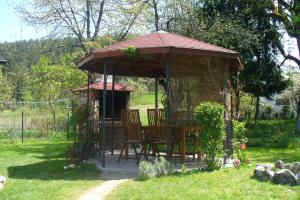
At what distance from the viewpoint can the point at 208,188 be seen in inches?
314

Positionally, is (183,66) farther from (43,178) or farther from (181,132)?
(43,178)

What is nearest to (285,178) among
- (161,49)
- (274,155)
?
(161,49)

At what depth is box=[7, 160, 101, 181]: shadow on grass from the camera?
990 cm

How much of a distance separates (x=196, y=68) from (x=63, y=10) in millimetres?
14618

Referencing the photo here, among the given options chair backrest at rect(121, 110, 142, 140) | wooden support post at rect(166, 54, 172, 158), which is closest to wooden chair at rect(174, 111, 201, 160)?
wooden support post at rect(166, 54, 172, 158)

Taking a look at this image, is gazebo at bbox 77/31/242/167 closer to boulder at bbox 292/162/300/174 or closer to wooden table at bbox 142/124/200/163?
wooden table at bbox 142/124/200/163

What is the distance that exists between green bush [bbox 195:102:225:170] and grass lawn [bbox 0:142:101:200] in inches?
92.5

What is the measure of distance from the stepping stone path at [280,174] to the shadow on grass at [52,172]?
3.35m

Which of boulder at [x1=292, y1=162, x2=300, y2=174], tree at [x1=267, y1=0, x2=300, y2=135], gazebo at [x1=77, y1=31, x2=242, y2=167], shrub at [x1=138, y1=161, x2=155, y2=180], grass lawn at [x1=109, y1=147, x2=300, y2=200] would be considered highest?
tree at [x1=267, y1=0, x2=300, y2=135]

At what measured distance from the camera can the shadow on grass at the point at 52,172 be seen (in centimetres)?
990

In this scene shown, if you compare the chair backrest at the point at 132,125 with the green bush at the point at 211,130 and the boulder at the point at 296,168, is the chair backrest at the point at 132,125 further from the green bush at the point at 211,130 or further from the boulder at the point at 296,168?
the boulder at the point at 296,168

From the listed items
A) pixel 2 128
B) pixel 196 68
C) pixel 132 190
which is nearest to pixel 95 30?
pixel 2 128

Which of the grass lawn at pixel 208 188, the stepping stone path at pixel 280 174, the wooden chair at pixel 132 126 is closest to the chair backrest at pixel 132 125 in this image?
the wooden chair at pixel 132 126

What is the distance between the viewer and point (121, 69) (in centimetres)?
1462
